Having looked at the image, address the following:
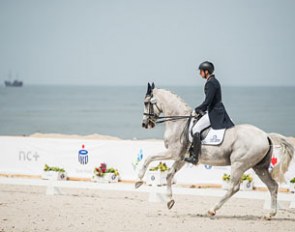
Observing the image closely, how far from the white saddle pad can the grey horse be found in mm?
70

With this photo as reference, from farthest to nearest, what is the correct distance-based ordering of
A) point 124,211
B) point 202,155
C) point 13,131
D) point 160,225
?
point 13,131 < point 124,211 < point 202,155 < point 160,225

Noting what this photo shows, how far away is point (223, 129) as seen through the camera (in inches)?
463

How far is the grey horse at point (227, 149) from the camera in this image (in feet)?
38.3

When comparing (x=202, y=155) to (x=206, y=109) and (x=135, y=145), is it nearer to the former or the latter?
(x=206, y=109)

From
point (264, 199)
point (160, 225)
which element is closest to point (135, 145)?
point (264, 199)

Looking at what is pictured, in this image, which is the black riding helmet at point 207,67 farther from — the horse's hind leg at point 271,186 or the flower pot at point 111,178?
the flower pot at point 111,178

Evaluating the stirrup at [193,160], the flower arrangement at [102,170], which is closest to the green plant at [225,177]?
the flower arrangement at [102,170]

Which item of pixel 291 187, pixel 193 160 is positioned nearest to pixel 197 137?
pixel 193 160

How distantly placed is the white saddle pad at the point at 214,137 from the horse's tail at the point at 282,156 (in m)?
0.81

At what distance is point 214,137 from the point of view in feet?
38.5

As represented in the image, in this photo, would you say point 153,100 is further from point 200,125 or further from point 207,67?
point 207,67

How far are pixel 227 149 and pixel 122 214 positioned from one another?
210 centimetres

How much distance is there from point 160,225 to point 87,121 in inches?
2277

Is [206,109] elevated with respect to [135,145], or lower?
elevated
